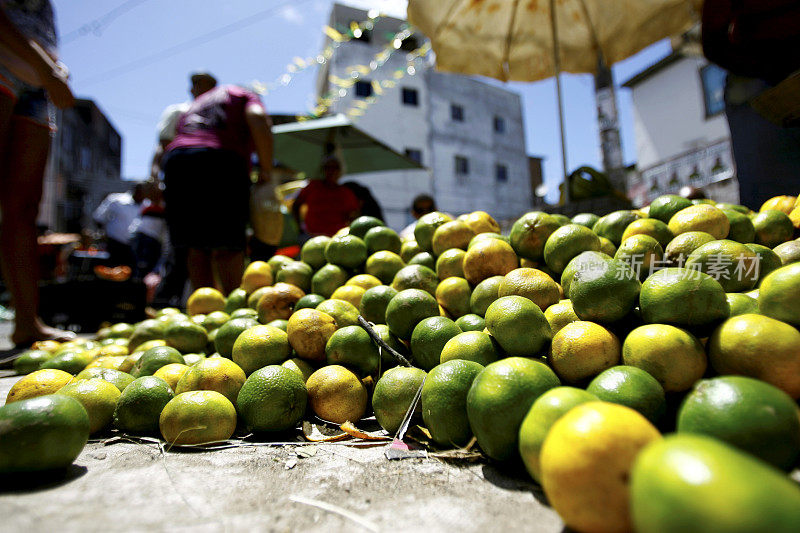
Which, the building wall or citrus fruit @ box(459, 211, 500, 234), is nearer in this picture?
citrus fruit @ box(459, 211, 500, 234)

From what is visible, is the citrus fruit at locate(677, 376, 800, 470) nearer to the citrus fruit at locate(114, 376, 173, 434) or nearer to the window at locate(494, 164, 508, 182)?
the citrus fruit at locate(114, 376, 173, 434)

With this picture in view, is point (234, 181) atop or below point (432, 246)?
atop

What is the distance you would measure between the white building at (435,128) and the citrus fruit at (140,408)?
18.0 m

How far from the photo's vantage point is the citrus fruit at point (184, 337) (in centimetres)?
232

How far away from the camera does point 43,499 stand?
105cm

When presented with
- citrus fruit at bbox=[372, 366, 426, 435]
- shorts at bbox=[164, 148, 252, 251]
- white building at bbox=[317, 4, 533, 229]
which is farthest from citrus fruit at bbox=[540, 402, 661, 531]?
white building at bbox=[317, 4, 533, 229]

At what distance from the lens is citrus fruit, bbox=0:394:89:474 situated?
44.9 inches

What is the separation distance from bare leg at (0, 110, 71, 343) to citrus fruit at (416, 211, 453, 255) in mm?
3138

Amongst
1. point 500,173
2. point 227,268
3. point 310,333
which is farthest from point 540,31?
point 500,173

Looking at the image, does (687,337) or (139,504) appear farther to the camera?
(687,337)

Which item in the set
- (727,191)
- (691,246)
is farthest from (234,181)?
(727,191)

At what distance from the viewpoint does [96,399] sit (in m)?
1.65

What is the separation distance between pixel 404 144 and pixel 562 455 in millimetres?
21003

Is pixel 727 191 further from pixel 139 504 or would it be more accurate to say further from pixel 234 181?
pixel 139 504
